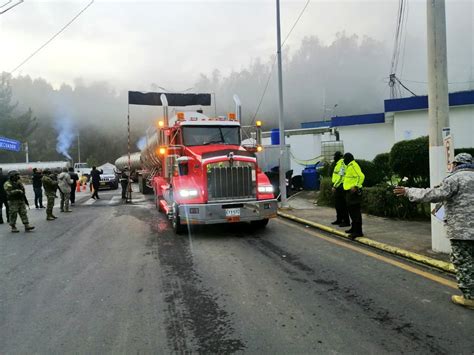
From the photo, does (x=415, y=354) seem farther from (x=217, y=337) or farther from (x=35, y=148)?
(x=35, y=148)

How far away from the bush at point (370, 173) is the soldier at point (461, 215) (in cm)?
949

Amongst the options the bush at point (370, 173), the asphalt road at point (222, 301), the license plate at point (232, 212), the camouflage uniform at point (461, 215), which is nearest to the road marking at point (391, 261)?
the asphalt road at point (222, 301)

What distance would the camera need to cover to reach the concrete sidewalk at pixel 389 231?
21.5 feet

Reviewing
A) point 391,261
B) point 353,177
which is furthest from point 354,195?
point 391,261

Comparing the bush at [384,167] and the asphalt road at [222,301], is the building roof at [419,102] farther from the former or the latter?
the asphalt road at [222,301]

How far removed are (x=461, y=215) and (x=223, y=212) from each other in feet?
16.0

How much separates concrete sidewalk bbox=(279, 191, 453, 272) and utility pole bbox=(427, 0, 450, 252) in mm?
422

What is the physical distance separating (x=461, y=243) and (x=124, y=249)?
18.9ft

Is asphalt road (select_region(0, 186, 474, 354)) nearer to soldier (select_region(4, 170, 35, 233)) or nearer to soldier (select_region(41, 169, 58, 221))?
soldier (select_region(4, 170, 35, 233))

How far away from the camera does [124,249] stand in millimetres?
7660

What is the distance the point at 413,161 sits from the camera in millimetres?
10812

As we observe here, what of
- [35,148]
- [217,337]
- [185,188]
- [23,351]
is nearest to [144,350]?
[217,337]

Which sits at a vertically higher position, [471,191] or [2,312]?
[471,191]

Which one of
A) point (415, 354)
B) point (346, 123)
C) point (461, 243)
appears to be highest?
point (346, 123)
